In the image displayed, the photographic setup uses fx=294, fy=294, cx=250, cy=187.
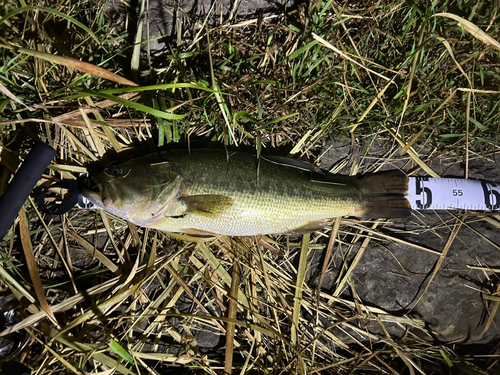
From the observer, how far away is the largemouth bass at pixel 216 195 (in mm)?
2354

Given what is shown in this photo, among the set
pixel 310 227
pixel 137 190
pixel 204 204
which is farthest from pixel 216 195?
pixel 310 227

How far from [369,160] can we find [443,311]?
178 cm

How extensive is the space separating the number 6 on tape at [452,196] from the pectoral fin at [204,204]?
1.89 metres

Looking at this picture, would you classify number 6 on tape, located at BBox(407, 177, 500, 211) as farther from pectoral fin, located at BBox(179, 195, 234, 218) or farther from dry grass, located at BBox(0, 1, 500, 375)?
pectoral fin, located at BBox(179, 195, 234, 218)

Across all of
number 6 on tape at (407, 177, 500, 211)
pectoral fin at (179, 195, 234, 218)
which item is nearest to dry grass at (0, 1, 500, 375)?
number 6 on tape at (407, 177, 500, 211)

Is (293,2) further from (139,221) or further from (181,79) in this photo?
(139,221)

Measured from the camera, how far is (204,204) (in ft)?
7.84

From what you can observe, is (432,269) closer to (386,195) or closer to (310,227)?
(386,195)

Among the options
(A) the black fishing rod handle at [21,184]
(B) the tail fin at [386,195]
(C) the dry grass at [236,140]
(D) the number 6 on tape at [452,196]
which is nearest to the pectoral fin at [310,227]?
(C) the dry grass at [236,140]

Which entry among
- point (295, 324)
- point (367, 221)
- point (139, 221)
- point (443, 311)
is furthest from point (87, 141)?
point (443, 311)

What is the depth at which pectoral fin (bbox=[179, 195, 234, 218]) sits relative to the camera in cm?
239

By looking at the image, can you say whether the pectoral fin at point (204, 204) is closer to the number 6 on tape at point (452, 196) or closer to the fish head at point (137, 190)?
the fish head at point (137, 190)

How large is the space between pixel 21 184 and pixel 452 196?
384 centimetres

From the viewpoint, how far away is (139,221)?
2.40 meters
